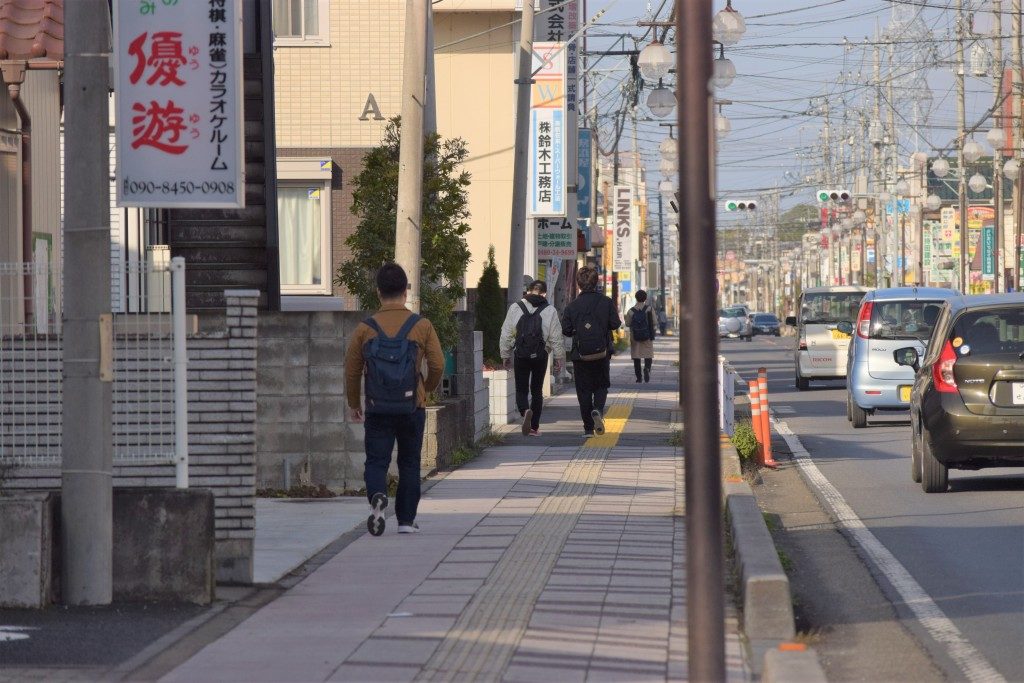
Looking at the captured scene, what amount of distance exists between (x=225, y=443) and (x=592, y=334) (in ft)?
31.2

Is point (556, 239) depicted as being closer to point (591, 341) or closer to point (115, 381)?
Answer: point (591, 341)

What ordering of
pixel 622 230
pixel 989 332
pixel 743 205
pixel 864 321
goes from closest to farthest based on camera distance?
pixel 989 332
pixel 864 321
pixel 743 205
pixel 622 230

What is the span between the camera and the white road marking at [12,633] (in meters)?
7.13

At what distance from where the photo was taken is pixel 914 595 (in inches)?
337

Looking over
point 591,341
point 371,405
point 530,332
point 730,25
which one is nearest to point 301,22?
point 730,25

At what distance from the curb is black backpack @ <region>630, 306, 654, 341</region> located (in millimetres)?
Result: 23004

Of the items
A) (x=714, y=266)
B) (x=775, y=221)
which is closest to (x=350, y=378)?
(x=714, y=266)

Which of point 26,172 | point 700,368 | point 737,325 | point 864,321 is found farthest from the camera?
point 737,325

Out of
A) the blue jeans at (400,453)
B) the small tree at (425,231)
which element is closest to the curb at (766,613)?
the blue jeans at (400,453)

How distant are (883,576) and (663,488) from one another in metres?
4.07

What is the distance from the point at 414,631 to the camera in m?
7.25

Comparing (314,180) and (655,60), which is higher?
(655,60)

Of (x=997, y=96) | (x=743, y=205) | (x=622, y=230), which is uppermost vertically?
(x=997, y=96)

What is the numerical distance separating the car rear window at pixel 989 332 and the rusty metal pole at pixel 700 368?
8.90 metres
